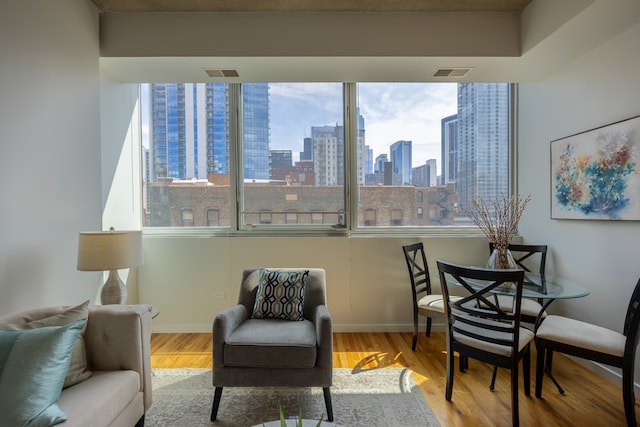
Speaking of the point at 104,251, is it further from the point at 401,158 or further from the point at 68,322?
the point at 401,158

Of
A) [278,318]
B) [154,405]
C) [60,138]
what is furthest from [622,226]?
[60,138]

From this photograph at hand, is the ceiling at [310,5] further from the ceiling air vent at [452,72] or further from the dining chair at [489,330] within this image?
the dining chair at [489,330]

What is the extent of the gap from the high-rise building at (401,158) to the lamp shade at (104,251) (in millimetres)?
2777

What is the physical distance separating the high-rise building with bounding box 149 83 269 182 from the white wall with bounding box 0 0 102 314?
94cm

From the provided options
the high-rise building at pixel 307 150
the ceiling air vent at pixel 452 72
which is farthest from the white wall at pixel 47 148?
the ceiling air vent at pixel 452 72

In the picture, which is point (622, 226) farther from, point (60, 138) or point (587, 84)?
point (60, 138)

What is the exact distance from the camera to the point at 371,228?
3621mm

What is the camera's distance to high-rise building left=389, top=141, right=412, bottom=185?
11.9ft

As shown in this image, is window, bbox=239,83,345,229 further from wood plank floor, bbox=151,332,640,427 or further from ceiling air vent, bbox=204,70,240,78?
wood plank floor, bbox=151,332,640,427

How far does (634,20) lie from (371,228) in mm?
2664

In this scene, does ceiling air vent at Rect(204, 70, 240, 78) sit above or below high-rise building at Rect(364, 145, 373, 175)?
above

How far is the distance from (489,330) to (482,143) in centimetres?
239

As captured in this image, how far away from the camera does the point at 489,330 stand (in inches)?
80.0

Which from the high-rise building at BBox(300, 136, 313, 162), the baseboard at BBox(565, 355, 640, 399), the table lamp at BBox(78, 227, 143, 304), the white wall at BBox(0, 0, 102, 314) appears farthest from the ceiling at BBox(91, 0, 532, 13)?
the baseboard at BBox(565, 355, 640, 399)
